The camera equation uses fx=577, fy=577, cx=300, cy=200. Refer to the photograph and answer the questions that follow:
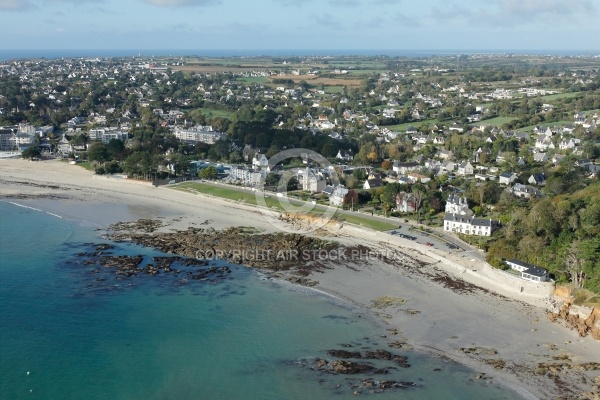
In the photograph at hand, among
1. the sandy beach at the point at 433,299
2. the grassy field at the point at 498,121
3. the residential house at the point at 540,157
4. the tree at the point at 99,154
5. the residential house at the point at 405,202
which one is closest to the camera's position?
the sandy beach at the point at 433,299

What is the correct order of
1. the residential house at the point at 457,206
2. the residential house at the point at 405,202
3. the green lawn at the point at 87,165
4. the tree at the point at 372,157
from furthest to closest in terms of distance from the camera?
the tree at the point at 372,157 < the green lawn at the point at 87,165 < the residential house at the point at 405,202 < the residential house at the point at 457,206

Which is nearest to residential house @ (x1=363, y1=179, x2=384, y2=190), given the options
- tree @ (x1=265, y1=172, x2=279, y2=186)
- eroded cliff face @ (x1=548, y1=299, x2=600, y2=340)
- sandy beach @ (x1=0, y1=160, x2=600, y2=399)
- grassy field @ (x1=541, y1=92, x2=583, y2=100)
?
tree @ (x1=265, y1=172, x2=279, y2=186)

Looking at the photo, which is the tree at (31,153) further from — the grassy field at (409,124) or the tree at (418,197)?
the grassy field at (409,124)

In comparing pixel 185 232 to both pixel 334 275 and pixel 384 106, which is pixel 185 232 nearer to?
pixel 334 275

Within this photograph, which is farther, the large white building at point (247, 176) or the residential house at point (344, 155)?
the residential house at point (344, 155)

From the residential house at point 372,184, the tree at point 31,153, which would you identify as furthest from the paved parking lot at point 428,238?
the tree at point 31,153

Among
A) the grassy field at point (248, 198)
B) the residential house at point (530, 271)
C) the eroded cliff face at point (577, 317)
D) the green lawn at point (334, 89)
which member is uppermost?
the green lawn at point (334, 89)

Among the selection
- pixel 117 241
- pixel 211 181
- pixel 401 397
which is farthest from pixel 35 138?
pixel 401 397

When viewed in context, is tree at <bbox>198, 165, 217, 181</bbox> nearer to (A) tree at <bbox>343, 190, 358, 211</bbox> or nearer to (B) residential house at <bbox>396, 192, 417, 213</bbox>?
(A) tree at <bbox>343, 190, 358, 211</bbox>
